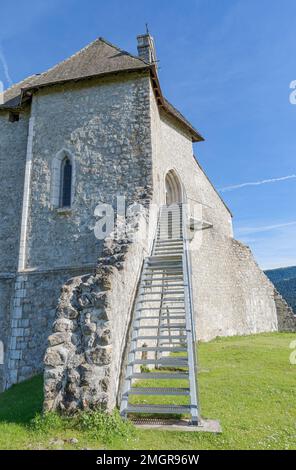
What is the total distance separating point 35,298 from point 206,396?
681cm

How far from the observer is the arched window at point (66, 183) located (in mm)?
12129

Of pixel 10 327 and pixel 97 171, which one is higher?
pixel 97 171

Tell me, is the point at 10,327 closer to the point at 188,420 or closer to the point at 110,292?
the point at 110,292

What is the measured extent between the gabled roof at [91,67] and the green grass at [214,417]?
1060cm

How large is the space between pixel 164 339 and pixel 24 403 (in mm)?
3565

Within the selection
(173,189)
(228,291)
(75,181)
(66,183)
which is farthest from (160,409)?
(228,291)

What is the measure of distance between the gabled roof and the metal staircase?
540cm

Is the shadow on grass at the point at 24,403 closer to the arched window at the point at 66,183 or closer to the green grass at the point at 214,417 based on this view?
the green grass at the point at 214,417

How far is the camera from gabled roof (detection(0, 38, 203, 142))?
39.9ft

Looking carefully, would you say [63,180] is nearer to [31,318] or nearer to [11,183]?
[11,183]

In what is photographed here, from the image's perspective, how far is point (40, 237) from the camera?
38.2ft

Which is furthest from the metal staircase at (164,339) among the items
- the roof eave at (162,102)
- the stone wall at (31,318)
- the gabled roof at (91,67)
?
the gabled roof at (91,67)

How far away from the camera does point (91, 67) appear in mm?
12805
